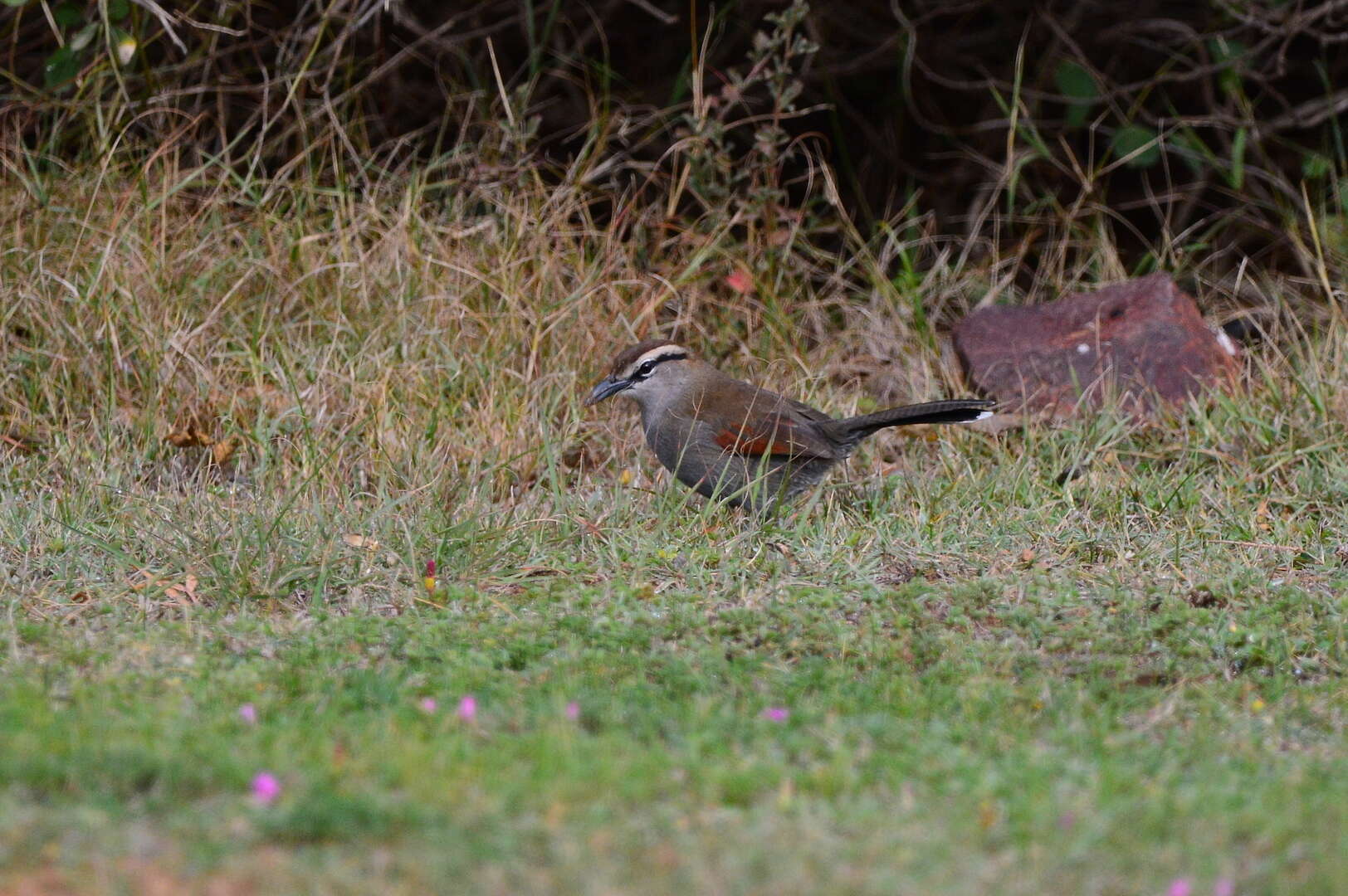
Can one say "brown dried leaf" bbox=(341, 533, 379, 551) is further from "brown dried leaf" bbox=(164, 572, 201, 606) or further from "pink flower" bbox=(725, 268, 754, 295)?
"pink flower" bbox=(725, 268, 754, 295)

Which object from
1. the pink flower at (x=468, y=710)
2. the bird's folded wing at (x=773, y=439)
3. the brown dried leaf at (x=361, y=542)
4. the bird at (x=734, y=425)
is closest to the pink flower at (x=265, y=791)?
the pink flower at (x=468, y=710)

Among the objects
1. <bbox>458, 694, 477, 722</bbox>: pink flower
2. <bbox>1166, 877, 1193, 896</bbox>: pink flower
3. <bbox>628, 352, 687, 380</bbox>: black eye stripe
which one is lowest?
<bbox>628, 352, 687, 380</bbox>: black eye stripe

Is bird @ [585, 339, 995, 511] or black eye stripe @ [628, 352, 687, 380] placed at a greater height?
black eye stripe @ [628, 352, 687, 380]

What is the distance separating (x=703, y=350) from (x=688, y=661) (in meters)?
3.57

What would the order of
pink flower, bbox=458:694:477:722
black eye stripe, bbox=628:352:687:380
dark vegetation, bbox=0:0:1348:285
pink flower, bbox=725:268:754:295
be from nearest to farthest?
pink flower, bbox=458:694:477:722 → black eye stripe, bbox=628:352:687:380 → pink flower, bbox=725:268:754:295 → dark vegetation, bbox=0:0:1348:285

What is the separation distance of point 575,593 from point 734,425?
1.37 meters

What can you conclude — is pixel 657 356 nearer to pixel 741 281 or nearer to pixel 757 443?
pixel 757 443

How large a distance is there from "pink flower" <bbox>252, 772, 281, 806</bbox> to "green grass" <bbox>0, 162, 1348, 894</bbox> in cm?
2

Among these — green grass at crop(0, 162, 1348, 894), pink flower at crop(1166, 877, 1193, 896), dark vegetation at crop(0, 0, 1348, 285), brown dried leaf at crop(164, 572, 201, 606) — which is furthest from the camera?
dark vegetation at crop(0, 0, 1348, 285)

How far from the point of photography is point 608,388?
6.03 m

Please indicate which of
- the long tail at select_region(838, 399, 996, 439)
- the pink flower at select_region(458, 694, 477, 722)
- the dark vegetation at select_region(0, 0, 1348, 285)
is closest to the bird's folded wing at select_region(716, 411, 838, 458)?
the long tail at select_region(838, 399, 996, 439)

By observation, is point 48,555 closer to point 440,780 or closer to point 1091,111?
point 440,780

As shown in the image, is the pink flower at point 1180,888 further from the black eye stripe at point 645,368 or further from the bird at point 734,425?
the black eye stripe at point 645,368

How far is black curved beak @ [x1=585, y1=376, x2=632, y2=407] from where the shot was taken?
19.7 feet
